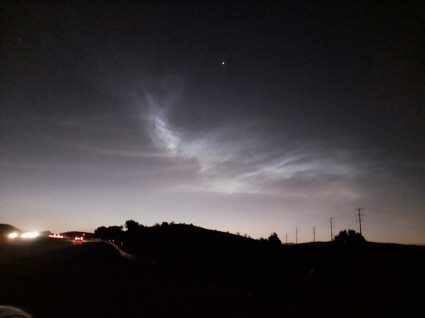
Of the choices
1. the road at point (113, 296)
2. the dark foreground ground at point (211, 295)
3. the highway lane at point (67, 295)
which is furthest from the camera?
the dark foreground ground at point (211, 295)

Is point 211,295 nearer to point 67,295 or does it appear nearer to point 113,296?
point 113,296

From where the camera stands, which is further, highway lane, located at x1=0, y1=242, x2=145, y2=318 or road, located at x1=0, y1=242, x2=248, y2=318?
road, located at x1=0, y1=242, x2=248, y2=318

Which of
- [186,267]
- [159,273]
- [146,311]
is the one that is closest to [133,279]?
[159,273]

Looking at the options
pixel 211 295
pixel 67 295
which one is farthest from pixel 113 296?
pixel 211 295

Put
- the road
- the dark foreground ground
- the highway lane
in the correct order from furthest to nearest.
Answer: the dark foreground ground, the road, the highway lane

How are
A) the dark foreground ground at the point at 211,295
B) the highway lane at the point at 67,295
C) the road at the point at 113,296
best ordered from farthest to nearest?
1. the dark foreground ground at the point at 211,295
2. the road at the point at 113,296
3. the highway lane at the point at 67,295

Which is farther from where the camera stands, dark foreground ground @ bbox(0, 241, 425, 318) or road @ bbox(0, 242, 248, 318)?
dark foreground ground @ bbox(0, 241, 425, 318)

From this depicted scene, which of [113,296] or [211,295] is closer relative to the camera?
[113,296]

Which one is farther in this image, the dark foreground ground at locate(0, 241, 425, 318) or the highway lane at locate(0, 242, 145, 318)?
the dark foreground ground at locate(0, 241, 425, 318)

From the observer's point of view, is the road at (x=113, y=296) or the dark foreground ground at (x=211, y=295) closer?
the road at (x=113, y=296)

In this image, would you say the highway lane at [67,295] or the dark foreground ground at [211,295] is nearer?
the highway lane at [67,295]

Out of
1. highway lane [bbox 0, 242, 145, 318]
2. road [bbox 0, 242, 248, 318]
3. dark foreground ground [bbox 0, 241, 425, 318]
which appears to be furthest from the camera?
dark foreground ground [bbox 0, 241, 425, 318]

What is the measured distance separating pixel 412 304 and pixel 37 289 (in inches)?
604

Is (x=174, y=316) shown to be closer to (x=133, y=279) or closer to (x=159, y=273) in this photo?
(x=133, y=279)
